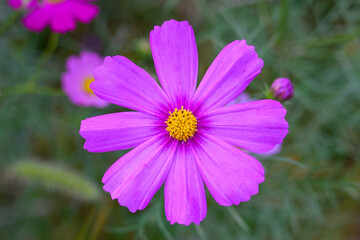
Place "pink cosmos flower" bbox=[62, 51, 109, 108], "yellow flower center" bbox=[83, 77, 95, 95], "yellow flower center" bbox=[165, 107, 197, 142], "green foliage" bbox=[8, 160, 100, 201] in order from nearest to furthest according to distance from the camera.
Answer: "yellow flower center" bbox=[165, 107, 197, 142] < "green foliage" bbox=[8, 160, 100, 201] < "pink cosmos flower" bbox=[62, 51, 109, 108] < "yellow flower center" bbox=[83, 77, 95, 95]

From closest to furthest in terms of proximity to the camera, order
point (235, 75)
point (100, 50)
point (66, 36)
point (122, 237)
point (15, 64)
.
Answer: point (235, 75), point (15, 64), point (122, 237), point (100, 50), point (66, 36)

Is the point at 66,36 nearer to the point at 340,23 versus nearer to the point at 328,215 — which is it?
the point at 340,23

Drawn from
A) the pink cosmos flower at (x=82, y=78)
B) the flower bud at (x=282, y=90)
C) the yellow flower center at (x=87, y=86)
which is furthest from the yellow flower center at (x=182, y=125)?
the yellow flower center at (x=87, y=86)

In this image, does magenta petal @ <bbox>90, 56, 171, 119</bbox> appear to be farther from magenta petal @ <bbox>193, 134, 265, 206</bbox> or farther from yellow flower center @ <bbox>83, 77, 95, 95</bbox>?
yellow flower center @ <bbox>83, 77, 95, 95</bbox>

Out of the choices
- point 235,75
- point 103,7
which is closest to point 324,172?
point 235,75

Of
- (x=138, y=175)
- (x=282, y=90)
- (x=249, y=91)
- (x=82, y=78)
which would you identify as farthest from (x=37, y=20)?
(x=249, y=91)

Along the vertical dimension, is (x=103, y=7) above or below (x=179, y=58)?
below

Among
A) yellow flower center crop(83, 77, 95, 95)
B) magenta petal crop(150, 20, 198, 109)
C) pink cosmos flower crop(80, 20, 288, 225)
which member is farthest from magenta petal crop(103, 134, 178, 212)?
yellow flower center crop(83, 77, 95, 95)
